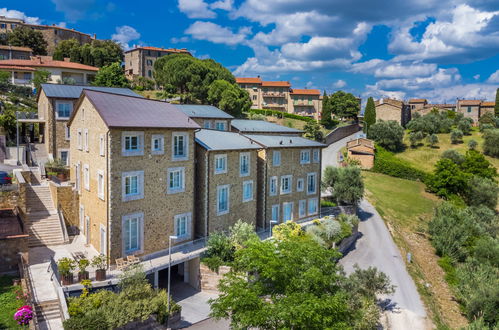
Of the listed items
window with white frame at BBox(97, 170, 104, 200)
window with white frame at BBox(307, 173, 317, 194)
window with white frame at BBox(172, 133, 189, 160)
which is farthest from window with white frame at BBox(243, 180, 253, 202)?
window with white frame at BBox(97, 170, 104, 200)

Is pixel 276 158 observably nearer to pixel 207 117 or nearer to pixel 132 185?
pixel 207 117

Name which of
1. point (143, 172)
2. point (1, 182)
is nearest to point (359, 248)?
point (143, 172)

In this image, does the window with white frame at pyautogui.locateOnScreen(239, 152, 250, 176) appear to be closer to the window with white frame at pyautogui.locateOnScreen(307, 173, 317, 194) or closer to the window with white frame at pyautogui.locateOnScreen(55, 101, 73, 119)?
the window with white frame at pyautogui.locateOnScreen(307, 173, 317, 194)

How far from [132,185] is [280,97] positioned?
8948 cm

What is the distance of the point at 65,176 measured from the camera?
35688 millimetres

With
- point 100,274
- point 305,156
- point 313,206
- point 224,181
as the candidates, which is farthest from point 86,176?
point 313,206

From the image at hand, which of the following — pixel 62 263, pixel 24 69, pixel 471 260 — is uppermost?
pixel 24 69

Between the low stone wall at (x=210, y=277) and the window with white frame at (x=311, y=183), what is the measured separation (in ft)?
56.6

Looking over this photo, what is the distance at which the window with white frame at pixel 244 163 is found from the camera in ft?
113

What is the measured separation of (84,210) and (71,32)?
99906mm

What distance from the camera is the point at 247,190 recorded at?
3556cm

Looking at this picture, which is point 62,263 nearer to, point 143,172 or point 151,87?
point 143,172

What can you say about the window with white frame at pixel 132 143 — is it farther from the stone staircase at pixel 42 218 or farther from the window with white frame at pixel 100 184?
the stone staircase at pixel 42 218

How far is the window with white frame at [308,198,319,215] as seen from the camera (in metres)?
42.8
